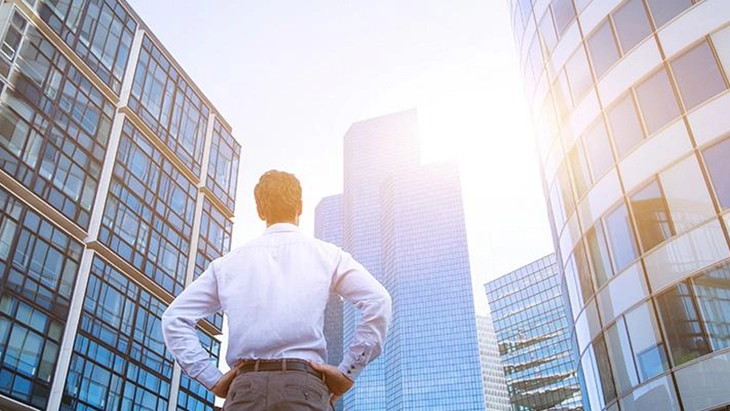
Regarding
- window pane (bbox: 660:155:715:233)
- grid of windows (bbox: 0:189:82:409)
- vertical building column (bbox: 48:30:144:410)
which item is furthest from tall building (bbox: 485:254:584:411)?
window pane (bbox: 660:155:715:233)

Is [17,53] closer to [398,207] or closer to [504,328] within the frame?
[504,328]

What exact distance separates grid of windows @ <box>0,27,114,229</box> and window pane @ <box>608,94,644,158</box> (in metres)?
21.5

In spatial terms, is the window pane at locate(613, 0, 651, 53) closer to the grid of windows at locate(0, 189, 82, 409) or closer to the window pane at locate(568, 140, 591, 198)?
the window pane at locate(568, 140, 591, 198)

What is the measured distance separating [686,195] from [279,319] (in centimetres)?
1530

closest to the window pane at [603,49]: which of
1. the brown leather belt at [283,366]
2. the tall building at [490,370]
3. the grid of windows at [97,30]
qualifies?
the brown leather belt at [283,366]

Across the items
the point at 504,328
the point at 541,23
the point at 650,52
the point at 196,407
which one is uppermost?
the point at 504,328

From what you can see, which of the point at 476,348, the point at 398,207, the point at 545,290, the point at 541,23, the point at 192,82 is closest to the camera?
the point at 541,23

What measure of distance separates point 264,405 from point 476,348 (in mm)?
163364

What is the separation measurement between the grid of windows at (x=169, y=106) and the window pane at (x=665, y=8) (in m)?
25.9

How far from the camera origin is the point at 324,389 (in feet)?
9.52

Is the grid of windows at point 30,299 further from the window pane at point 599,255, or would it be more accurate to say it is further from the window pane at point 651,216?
the window pane at point 651,216

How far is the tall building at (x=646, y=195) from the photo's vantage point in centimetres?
1532

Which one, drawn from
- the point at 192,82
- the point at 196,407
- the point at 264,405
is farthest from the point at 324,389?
the point at 192,82

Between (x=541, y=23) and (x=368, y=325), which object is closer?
(x=368, y=325)
